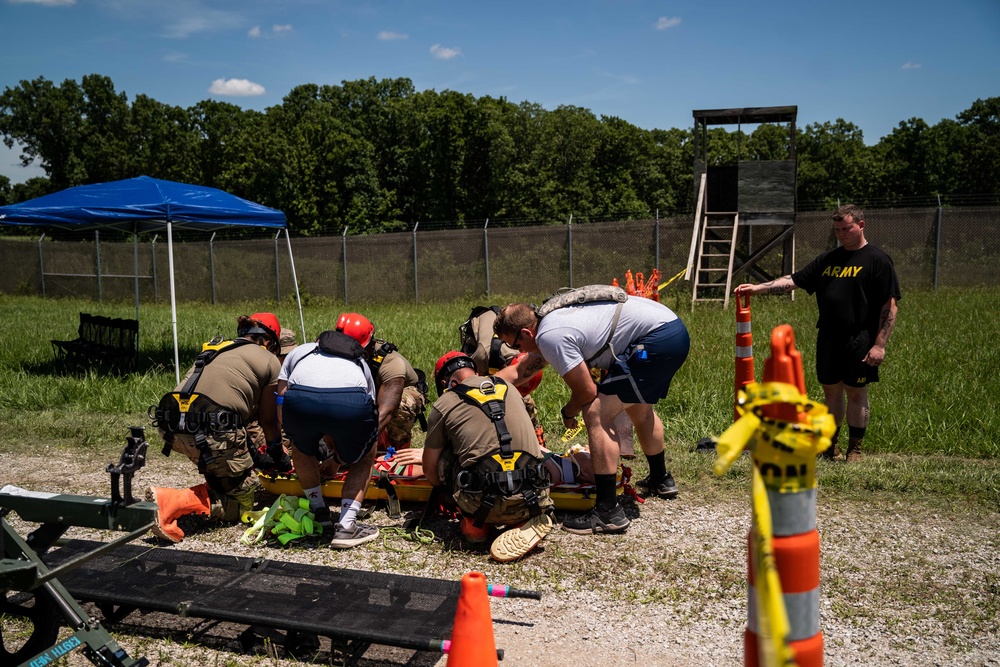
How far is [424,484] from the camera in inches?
228

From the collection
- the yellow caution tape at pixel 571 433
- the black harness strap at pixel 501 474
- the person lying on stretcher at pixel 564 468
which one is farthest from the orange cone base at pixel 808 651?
→ the yellow caution tape at pixel 571 433

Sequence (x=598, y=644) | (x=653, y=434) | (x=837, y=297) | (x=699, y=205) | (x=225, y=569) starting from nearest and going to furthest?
(x=598, y=644)
(x=225, y=569)
(x=653, y=434)
(x=837, y=297)
(x=699, y=205)

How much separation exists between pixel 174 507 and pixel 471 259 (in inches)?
688

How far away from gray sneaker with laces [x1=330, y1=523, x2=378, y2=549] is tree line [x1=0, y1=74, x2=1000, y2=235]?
30656mm

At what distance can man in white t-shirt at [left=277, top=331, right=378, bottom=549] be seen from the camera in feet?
16.2

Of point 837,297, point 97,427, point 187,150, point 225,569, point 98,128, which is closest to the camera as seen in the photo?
point 225,569

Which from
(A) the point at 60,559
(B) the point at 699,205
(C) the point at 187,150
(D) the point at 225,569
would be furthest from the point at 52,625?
(C) the point at 187,150

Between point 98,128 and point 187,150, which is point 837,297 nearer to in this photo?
point 187,150

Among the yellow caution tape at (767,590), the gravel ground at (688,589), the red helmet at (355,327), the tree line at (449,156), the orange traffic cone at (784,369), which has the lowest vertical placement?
the gravel ground at (688,589)

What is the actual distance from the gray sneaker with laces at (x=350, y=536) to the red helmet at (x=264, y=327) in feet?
5.93

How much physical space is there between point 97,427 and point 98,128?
60.8 metres

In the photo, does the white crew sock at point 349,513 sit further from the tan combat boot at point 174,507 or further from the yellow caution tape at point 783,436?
the yellow caution tape at point 783,436

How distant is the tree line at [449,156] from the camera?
1628 inches

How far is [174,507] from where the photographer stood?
5258 millimetres
